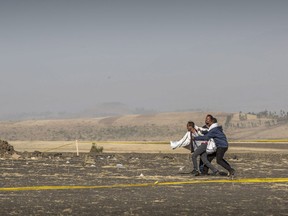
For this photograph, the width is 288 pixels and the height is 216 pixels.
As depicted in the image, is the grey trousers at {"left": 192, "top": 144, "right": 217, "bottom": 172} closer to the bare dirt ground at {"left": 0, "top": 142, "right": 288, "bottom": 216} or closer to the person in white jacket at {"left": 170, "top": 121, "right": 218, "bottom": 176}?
the person in white jacket at {"left": 170, "top": 121, "right": 218, "bottom": 176}

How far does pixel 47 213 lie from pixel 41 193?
96.1 inches

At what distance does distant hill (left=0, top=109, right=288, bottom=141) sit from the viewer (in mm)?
71188

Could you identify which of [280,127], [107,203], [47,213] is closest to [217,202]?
[107,203]

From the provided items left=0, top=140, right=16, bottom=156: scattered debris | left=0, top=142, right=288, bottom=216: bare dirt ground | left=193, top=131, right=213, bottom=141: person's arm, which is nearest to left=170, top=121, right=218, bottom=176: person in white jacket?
left=193, top=131, right=213, bottom=141: person's arm

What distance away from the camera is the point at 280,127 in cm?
6806

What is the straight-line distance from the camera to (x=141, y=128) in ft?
301

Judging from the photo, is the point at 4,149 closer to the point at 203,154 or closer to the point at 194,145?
the point at 194,145

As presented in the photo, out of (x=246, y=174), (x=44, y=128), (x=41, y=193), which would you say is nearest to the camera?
(x=41, y=193)

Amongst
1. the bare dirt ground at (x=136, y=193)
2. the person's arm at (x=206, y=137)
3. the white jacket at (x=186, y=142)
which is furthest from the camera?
the white jacket at (x=186, y=142)

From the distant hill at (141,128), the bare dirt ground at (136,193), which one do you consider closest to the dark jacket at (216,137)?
the bare dirt ground at (136,193)

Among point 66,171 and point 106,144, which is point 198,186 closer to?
point 66,171

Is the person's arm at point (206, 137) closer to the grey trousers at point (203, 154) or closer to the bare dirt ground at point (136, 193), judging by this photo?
the grey trousers at point (203, 154)

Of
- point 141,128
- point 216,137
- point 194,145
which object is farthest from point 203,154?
point 141,128

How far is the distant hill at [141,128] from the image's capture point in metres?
71.2
